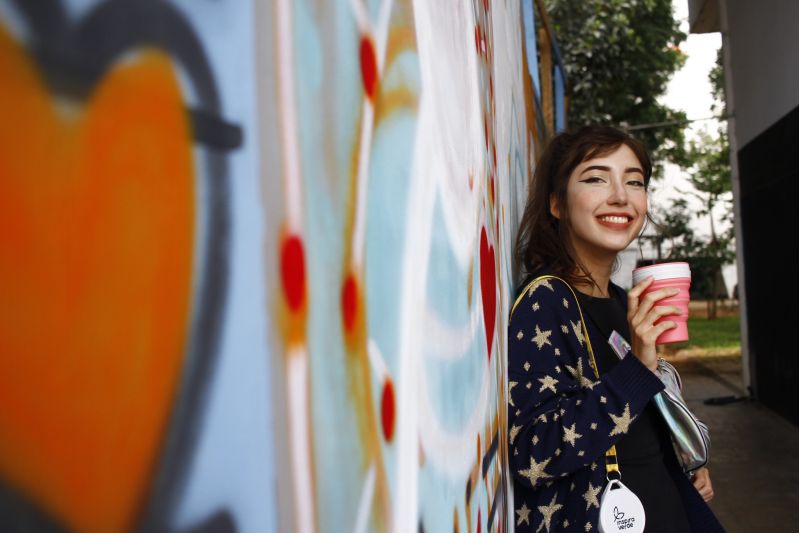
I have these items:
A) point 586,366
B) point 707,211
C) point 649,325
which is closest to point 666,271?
point 649,325

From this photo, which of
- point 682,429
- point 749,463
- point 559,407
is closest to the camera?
point 559,407

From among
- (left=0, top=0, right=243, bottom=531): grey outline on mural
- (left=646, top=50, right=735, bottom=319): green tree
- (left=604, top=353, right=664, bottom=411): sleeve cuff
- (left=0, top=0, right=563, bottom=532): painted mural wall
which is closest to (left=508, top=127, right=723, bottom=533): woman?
(left=604, top=353, right=664, bottom=411): sleeve cuff

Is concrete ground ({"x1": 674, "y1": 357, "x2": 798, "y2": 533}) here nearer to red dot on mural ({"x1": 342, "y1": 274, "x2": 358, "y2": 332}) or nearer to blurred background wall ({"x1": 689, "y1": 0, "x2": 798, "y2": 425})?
blurred background wall ({"x1": 689, "y1": 0, "x2": 798, "y2": 425})

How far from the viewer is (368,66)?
2.62 ft

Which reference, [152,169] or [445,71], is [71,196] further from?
[445,71]

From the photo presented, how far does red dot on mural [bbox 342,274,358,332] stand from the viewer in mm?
705

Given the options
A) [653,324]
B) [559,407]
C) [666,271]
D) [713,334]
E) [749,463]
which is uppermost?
[666,271]

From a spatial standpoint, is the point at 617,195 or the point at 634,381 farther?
the point at 617,195

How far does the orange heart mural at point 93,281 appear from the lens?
0.35 meters

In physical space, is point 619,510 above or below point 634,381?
below

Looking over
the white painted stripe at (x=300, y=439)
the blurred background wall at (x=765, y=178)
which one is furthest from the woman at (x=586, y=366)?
the blurred background wall at (x=765, y=178)

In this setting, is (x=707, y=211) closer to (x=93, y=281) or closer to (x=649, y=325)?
(x=649, y=325)

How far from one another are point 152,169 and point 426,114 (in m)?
0.63

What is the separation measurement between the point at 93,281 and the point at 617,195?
188 cm
